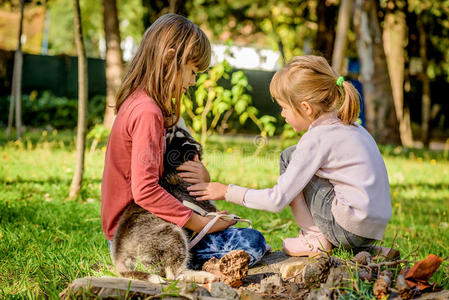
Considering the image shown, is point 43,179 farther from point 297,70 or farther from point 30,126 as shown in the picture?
point 30,126

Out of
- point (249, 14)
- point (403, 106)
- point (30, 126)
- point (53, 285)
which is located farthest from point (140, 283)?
point (249, 14)

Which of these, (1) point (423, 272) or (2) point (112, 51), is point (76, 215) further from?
(2) point (112, 51)

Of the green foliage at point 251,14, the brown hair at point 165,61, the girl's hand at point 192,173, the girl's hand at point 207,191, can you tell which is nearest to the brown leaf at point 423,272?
the girl's hand at point 207,191

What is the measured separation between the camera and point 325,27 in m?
14.7

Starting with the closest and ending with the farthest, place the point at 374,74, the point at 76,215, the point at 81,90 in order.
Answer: the point at 76,215, the point at 81,90, the point at 374,74

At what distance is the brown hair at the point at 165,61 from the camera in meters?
2.65

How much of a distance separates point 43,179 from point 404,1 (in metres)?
11.2

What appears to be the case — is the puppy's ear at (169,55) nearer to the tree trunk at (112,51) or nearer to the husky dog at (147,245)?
the husky dog at (147,245)

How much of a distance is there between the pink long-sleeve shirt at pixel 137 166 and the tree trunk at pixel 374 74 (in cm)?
966

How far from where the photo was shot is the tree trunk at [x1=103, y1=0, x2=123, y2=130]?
10.3 meters

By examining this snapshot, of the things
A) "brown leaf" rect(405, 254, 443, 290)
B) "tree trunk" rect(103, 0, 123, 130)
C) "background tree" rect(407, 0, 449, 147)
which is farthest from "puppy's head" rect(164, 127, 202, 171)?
"background tree" rect(407, 0, 449, 147)

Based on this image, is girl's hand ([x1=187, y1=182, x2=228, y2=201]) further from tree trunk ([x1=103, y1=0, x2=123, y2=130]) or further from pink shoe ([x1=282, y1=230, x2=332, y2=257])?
tree trunk ([x1=103, y1=0, x2=123, y2=130])

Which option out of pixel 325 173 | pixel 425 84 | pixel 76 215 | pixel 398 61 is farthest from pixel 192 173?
pixel 425 84

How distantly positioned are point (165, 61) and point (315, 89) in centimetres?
86
